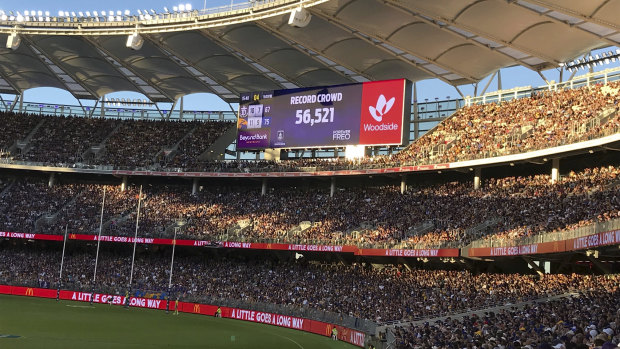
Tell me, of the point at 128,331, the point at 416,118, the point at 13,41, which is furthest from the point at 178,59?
the point at 128,331

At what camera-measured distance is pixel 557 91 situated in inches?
1956

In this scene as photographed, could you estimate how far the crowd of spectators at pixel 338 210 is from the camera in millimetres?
39397

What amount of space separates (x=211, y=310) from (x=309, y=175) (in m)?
15.4

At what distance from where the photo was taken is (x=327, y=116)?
190ft

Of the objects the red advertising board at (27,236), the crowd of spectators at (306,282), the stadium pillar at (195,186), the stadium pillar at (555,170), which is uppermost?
the stadium pillar at (555,170)

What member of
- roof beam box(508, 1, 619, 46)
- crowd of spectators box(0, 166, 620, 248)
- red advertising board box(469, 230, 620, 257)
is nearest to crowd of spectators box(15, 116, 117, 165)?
crowd of spectators box(0, 166, 620, 248)

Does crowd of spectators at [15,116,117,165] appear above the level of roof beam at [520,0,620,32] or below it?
below

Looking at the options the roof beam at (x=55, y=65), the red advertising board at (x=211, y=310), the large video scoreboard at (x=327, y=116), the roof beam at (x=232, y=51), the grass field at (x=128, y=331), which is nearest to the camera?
the grass field at (x=128, y=331)

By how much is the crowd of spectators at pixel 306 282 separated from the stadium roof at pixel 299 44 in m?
16.2

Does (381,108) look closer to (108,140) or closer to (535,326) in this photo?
(108,140)

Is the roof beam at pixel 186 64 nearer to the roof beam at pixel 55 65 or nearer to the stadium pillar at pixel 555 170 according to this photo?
the roof beam at pixel 55 65

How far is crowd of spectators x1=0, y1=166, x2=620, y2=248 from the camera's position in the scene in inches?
1551

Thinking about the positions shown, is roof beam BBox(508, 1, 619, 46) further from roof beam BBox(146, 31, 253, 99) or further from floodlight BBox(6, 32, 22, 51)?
floodlight BBox(6, 32, 22, 51)

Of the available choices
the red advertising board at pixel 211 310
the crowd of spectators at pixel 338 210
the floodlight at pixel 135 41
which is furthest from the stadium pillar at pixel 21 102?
the floodlight at pixel 135 41
